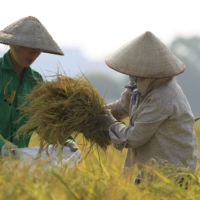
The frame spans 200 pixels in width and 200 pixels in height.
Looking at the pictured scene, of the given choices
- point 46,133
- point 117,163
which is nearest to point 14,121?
point 46,133

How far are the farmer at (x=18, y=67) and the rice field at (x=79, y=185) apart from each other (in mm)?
1152

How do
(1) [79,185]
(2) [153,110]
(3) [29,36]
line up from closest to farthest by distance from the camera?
(1) [79,185] < (2) [153,110] < (3) [29,36]

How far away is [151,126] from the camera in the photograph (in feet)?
13.1

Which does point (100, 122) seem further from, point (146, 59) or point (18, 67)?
point (18, 67)

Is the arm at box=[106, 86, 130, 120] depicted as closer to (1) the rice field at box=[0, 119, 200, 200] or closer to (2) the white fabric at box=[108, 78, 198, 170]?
(2) the white fabric at box=[108, 78, 198, 170]

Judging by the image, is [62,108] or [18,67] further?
[18,67]

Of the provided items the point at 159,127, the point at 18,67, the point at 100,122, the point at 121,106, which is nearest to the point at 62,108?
the point at 100,122

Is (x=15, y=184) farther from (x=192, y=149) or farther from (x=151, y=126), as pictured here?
(x=192, y=149)

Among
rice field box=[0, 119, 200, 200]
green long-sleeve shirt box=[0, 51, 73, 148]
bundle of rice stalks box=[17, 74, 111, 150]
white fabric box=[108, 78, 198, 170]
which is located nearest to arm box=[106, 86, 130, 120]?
bundle of rice stalks box=[17, 74, 111, 150]

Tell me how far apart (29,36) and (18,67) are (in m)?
0.27

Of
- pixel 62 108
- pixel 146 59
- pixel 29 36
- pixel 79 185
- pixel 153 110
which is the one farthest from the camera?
pixel 29 36

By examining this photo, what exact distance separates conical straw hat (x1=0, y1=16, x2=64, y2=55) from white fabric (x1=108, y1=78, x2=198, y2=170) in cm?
95

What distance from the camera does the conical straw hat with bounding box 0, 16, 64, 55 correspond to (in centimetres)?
462

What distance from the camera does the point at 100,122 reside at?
14.4 feet
